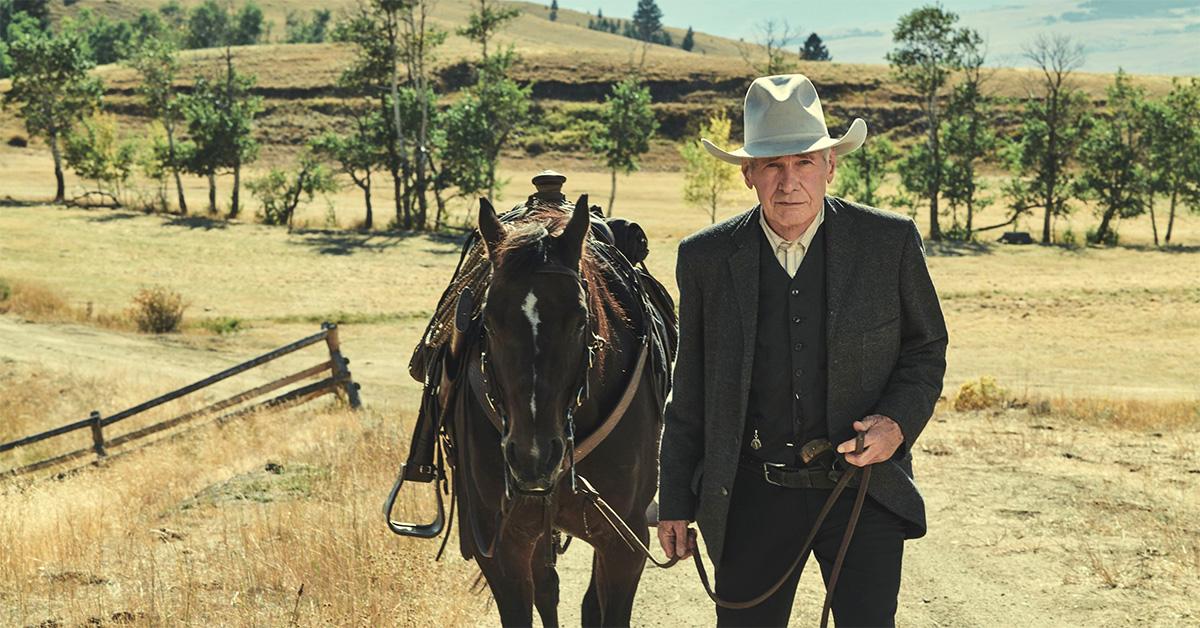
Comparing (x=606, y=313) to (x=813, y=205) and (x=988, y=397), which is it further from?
(x=988, y=397)

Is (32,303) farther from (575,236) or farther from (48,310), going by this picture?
(575,236)

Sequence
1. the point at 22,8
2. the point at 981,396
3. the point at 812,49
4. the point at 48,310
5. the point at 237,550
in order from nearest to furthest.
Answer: the point at 237,550
the point at 981,396
the point at 48,310
the point at 22,8
the point at 812,49

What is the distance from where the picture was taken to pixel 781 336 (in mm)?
3566

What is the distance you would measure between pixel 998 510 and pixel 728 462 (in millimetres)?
6521

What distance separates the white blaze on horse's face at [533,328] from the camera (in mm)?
4062

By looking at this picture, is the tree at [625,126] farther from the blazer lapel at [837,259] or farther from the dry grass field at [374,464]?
the blazer lapel at [837,259]

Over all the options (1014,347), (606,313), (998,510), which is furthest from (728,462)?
(1014,347)

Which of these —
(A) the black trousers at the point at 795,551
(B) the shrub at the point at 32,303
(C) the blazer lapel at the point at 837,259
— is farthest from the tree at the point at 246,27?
(A) the black trousers at the point at 795,551

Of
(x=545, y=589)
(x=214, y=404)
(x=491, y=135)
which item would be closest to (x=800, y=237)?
(x=545, y=589)

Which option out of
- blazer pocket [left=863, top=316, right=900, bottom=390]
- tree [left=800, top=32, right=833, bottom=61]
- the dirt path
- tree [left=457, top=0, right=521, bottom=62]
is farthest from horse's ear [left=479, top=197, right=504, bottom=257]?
tree [left=800, top=32, right=833, bottom=61]

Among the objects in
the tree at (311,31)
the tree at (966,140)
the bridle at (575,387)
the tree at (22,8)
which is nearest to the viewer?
the bridle at (575,387)

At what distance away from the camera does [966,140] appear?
57.1 meters

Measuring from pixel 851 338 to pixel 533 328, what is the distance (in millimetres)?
1185

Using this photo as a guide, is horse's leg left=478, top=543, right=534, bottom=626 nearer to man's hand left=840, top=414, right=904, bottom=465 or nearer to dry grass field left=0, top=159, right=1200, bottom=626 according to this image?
dry grass field left=0, top=159, right=1200, bottom=626
